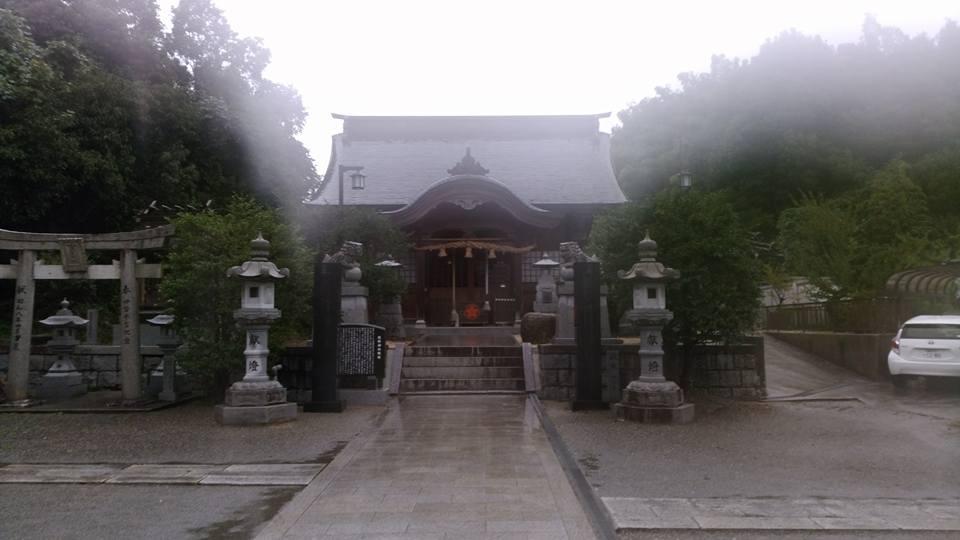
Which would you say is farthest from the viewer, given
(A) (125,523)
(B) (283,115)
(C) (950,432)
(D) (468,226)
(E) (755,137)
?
(E) (755,137)

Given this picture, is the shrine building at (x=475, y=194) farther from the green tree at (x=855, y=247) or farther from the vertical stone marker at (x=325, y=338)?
the vertical stone marker at (x=325, y=338)

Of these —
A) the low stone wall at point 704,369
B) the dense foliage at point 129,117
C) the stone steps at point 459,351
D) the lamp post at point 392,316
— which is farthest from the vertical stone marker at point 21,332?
the low stone wall at point 704,369

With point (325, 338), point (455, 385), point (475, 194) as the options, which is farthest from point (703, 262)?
point (475, 194)

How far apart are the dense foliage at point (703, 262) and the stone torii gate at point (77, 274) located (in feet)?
25.3

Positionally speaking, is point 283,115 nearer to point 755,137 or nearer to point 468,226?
point 468,226

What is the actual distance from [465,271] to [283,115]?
10828mm

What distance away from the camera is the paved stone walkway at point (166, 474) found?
6070 millimetres

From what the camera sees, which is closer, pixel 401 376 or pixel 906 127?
pixel 401 376

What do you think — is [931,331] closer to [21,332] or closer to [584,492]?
[584,492]

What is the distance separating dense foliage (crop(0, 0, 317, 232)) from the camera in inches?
650

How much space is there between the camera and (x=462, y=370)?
41.8ft

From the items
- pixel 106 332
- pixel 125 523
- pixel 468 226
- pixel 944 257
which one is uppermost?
pixel 468 226

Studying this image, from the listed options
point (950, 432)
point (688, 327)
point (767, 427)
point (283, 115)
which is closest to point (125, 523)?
point (767, 427)

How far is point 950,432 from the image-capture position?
823 cm
